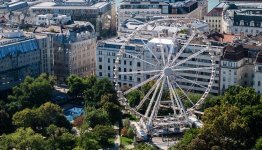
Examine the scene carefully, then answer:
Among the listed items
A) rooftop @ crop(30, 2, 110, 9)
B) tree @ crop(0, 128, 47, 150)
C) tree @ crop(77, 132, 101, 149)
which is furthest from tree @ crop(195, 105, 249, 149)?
rooftop @ crop(30, 2, 110, 9)

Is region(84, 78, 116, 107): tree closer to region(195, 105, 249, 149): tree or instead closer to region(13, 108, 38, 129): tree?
region(13, 108, 38, 129): tree

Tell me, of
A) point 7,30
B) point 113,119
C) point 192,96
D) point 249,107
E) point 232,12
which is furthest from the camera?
point 232,12

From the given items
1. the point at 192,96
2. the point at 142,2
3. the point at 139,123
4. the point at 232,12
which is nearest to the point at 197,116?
the point at 192,96

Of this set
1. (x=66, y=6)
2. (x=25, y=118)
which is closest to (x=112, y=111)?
(x=25, y=118)

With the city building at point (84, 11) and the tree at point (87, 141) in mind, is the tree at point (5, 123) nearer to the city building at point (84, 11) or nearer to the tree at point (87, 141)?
the tree at point (87, 141)

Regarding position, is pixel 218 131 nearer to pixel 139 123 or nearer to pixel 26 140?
pixel 139 123

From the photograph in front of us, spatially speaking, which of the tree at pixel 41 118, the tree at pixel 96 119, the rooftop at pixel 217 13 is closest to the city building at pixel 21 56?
the tree at pixel 41 118

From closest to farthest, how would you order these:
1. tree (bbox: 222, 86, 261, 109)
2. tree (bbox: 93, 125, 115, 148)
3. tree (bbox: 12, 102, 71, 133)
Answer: tree (bbox: 93, 125, 115, 148), tree (bbox: 12, 102, 71, 133), tree (bbox: 222, 86, 261, 109)
